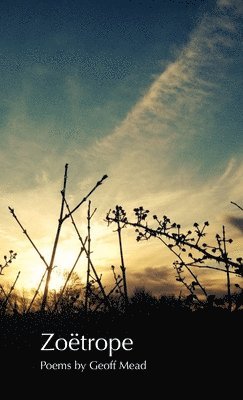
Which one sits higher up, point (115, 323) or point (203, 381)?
point (115, 323)

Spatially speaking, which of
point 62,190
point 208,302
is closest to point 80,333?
point 208,302

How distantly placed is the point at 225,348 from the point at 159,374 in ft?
2.60

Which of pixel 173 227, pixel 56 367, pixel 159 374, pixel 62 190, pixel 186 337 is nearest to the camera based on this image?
pixel 62 190

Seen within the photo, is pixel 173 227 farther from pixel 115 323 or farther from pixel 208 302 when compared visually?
pixel 115 323

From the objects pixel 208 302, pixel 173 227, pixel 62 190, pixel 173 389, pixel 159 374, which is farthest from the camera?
pixel 173 227

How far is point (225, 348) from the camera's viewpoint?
2932 mm

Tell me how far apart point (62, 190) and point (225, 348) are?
239 cm

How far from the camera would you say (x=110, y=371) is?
2781mm

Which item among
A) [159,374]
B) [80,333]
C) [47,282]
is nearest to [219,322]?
[159,374]

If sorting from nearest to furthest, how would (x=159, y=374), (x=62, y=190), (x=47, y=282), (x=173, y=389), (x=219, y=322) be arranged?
(x=47, y=282) < (x=62, y=190) < (x=173, y=389) < (x=159, y=374) < (x=219, y=322)

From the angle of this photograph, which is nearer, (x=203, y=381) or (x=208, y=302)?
(x=203, y=381)

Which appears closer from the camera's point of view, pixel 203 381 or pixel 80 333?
pixel 203 381

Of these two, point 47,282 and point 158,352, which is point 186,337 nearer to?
point 158,352

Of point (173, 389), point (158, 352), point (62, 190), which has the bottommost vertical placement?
point (173, 389)
